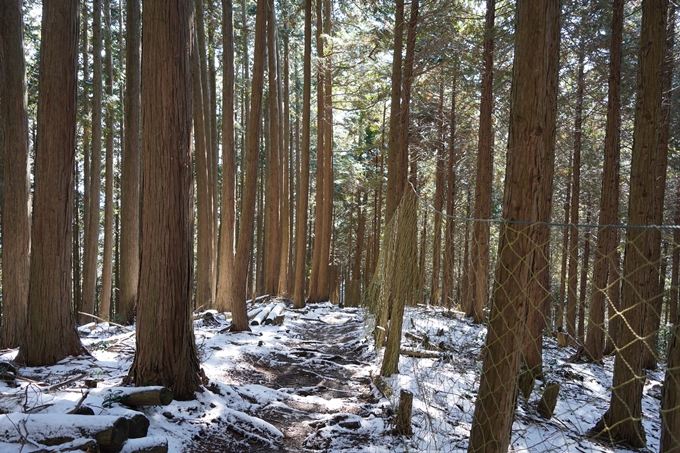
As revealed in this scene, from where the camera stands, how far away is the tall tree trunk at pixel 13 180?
6.78m

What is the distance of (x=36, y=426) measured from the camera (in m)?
3.19

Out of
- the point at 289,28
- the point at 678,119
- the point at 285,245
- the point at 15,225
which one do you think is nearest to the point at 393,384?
the point at 15,225

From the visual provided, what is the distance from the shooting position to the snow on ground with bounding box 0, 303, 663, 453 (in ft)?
13.9

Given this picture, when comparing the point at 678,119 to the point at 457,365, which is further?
the point at 678,119

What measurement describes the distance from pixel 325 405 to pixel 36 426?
3394 millimetres

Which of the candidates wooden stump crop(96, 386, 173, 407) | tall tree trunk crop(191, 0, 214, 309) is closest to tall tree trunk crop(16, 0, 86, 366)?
wooden stump crop(96, 386, 173, 407)

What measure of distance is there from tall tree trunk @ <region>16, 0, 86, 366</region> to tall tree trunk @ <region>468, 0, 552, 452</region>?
523cm

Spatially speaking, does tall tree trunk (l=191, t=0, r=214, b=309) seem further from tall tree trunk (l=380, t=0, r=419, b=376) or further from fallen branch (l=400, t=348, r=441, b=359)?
tall tree trunk (l=380, t=0, r=419, b=376)

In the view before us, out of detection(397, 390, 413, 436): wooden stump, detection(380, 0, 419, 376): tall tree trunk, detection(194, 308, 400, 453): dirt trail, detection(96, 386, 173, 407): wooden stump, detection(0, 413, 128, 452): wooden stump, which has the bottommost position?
detection(194, 308, 400, 453): dirt trail

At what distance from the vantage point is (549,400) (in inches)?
235

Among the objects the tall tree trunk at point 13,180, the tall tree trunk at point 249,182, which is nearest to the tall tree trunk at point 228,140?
the tall tree trunk at point 249,182

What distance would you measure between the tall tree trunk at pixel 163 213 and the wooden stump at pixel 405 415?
7.29ft

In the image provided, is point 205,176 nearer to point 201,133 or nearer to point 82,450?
point 201,133

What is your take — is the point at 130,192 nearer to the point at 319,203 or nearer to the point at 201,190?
the point at 201,190
